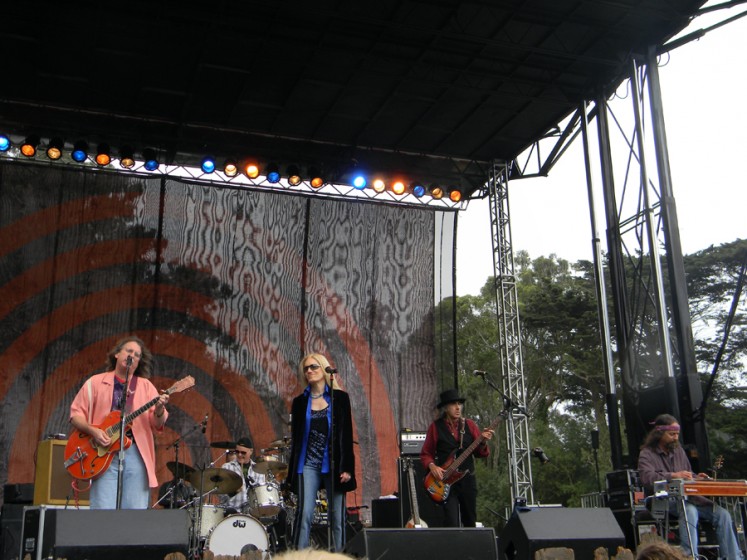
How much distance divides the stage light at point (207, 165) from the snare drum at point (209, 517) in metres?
5.50

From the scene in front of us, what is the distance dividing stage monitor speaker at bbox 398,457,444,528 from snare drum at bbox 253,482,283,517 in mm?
1281

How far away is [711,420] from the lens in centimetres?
2236

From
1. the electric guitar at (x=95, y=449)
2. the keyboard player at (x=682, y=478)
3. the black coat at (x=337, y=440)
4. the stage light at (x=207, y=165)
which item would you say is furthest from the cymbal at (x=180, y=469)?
the stage light at (x=207, y=165)

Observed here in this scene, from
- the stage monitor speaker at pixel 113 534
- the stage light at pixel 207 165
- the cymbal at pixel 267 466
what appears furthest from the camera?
the stage light at pixel 207 165

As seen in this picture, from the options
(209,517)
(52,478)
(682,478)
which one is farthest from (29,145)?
(682,478)

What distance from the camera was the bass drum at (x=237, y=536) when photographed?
713 centimetres

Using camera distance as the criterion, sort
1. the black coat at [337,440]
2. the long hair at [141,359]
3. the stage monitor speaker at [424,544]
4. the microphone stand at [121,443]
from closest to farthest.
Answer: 1. the stage monitor speaker at [424,544]
2. the microphone stand at [121,443]
3. the long hair at [141,359]
4. the black coat at [337,440]

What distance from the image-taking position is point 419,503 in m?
8.38

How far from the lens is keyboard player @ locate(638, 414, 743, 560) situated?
616 centimetres

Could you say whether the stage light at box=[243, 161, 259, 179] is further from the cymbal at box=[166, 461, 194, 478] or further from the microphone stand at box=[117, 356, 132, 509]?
the microphone stand at box=[117, 356, 132, 509]

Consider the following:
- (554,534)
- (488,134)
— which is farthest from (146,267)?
(554,534)

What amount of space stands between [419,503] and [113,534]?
4.96m

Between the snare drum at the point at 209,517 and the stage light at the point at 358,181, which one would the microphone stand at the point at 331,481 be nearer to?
the snare drum at the point at 209,517

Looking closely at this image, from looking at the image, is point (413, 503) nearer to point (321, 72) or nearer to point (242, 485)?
point (242, 485)
